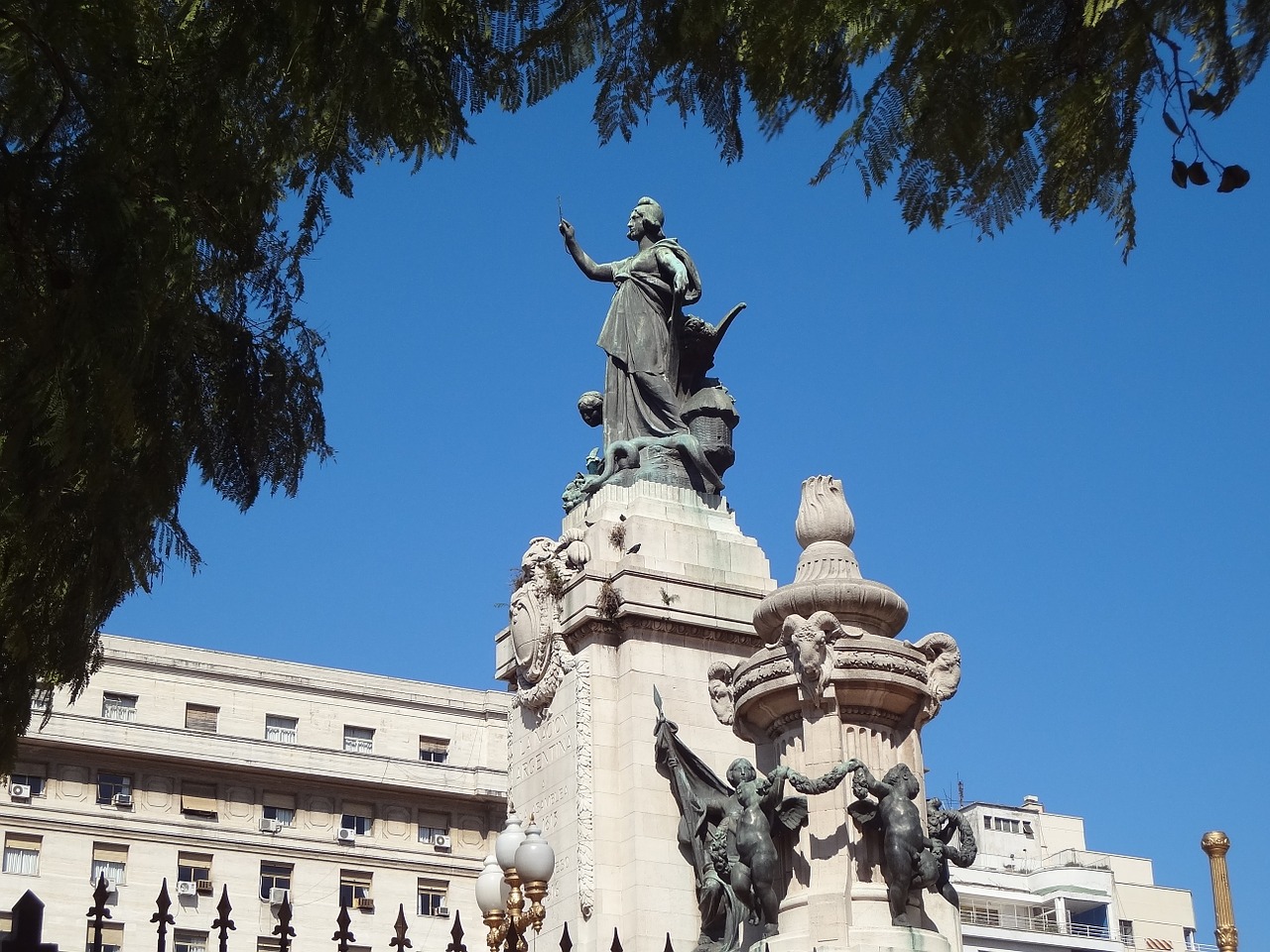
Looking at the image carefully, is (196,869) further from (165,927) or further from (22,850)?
(165,927)

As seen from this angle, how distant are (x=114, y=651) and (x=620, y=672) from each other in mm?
29856

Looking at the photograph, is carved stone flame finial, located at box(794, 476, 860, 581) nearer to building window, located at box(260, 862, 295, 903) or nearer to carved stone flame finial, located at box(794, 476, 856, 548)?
carved stone flame finial, located at box(794, 476, 856, 548)

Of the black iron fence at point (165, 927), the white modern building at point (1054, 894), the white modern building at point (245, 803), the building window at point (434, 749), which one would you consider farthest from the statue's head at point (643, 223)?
the white modern building at point (1054, 894)

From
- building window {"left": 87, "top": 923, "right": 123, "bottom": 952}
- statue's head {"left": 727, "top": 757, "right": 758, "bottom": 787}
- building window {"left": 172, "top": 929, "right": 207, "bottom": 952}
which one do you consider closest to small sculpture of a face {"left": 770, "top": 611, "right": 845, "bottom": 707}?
statue's head {"left": 727, "top": 757, "right": 758, "bottom": 787}

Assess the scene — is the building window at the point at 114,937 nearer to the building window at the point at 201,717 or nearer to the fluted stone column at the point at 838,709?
the building window at the point at 201,717

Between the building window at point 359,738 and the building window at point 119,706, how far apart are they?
5.62 metres

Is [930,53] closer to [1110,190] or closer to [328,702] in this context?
[1110,190]

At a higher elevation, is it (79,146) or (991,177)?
(79,146)

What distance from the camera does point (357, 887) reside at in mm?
47156

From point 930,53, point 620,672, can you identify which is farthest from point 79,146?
point 620,672

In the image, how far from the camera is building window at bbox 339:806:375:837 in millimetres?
48000

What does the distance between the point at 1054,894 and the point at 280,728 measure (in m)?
23.8

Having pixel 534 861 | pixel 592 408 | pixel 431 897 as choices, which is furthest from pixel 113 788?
pixel 534 861

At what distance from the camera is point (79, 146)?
8.41 m
